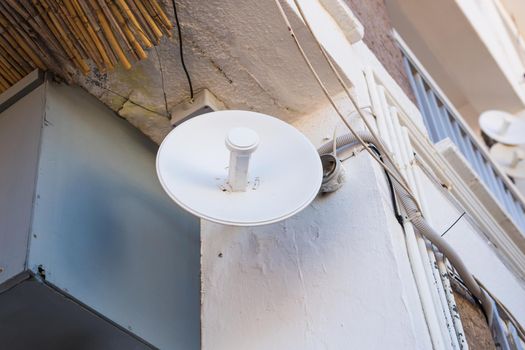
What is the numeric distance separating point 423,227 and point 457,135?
2816 mm

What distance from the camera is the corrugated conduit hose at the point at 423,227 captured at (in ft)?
7.97

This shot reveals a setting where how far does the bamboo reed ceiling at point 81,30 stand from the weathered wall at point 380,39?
1.73m

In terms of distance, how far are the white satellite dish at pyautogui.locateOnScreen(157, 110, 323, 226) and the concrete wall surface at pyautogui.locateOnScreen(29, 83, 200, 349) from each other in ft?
1.07

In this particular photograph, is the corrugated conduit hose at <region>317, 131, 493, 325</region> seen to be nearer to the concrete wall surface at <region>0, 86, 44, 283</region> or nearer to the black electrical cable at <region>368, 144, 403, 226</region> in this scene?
the black electrical cable at <region>368, 144, 403, 226</region>

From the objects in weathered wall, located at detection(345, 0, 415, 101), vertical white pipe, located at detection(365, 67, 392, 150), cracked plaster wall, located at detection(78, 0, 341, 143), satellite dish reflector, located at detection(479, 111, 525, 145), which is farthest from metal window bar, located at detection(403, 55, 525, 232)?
cracked plaster wall, located at detection(78, 0, 341, 143)

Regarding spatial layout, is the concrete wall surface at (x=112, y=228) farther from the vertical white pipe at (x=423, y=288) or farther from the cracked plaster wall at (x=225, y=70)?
the vertical white pipe at (x=423, y=288)

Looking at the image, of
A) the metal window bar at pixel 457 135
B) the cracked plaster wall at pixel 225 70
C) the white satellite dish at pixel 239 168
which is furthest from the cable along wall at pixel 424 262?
the metal window bar at pixel 457 135

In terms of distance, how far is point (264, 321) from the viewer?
2.37 meters

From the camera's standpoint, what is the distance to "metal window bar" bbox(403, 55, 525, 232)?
4605mm

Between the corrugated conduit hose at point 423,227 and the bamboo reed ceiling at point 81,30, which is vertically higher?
the bamboo reed ceiling at point 81,30

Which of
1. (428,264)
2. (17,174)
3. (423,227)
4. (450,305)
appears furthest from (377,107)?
(17,174)

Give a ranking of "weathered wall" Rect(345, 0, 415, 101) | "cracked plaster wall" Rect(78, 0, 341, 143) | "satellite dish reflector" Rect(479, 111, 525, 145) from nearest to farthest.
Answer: "cracked plaster wall" Rect(78, 0, 341, 143) < "weathered wall" Rect(345, 0, 415, 101) < "satellite dish reflector" Rect(479, 111, 525, 145)

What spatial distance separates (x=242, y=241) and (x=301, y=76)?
628mm

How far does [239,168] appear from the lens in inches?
85.6
